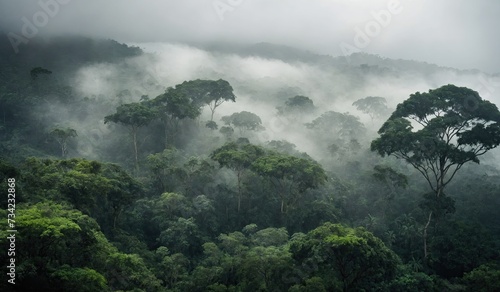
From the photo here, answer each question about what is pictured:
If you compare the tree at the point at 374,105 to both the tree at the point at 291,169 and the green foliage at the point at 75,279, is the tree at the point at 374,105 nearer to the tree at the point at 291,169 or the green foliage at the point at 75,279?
the tree at the point at 291,169

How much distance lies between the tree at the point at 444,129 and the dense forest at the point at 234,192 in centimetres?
13

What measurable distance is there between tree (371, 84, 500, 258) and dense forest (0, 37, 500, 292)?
0.43 feet

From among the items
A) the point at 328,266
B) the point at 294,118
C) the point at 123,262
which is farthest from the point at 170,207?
the point at 294,118

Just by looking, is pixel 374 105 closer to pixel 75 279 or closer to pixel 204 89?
pixel 204 89

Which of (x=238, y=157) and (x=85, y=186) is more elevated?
(x=238, y=157)

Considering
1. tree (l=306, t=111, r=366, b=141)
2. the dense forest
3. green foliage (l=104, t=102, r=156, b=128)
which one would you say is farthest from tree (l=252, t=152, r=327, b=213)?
tree (l=306, t=111, r=366, b=141)

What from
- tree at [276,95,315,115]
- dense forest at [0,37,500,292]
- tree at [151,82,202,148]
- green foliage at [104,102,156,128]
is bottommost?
dense forest at [0,37,500,292]

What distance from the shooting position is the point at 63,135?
47531 mm

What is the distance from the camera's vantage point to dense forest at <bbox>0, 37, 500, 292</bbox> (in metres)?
20.3

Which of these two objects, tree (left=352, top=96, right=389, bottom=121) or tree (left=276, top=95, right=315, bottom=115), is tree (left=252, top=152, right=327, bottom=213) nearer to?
tree (left=276, top=95, right=315, bottom=115)

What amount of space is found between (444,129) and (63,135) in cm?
4582

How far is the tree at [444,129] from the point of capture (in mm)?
29188

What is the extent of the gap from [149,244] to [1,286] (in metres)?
18.8

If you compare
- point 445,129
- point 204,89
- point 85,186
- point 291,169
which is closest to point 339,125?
point 204,89
